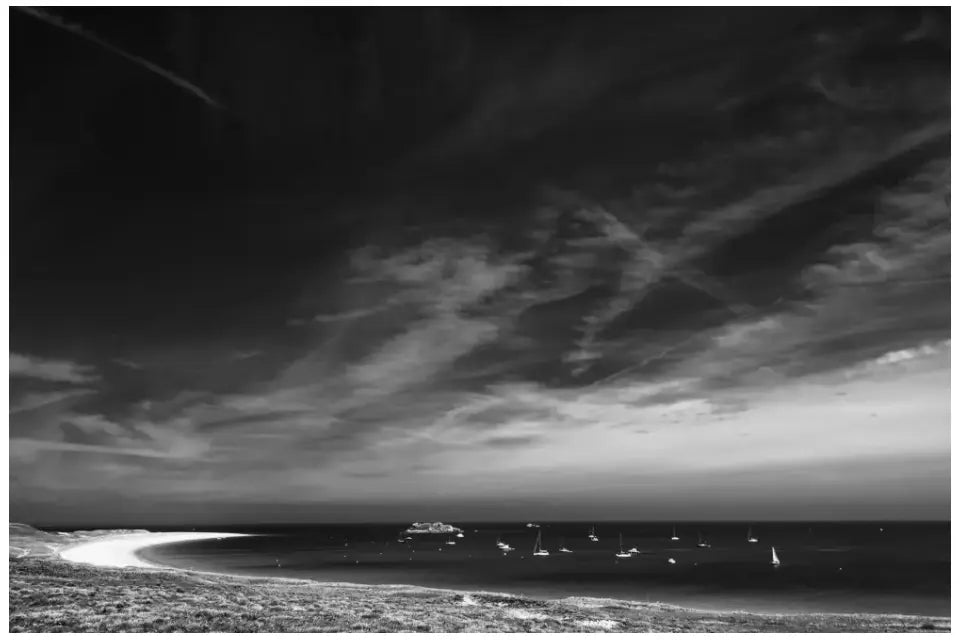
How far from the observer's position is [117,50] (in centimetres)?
1216

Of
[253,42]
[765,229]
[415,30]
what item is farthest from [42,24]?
[765,229]

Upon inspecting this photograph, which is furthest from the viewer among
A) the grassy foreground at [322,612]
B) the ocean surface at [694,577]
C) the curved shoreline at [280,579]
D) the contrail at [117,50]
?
the ocean surface at [694,577]

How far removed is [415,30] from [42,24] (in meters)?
6.77

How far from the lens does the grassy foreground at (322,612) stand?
37.4 feet

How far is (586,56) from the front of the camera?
12.4 metres

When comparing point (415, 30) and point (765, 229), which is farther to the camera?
point (765, 229)

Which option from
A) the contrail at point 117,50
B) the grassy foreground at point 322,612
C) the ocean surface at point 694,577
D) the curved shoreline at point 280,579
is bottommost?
the ocean surface at point 694,577

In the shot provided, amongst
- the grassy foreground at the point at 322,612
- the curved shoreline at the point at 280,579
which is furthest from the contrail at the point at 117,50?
the curved shoreline at the point at 280,579

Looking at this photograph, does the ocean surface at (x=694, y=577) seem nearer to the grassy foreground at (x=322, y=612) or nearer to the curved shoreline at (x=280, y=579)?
the curved shoreline at (x=280, y=579)

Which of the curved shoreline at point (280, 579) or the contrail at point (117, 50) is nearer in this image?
the contrail at point (117, 50)

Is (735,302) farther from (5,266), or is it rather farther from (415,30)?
(5,266)

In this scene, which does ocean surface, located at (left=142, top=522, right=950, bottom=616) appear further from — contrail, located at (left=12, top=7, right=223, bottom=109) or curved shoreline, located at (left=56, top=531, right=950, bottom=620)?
contrail, located at (left=12, top=7, right=223, bottom=109)

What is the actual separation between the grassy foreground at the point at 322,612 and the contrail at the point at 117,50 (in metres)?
9.68

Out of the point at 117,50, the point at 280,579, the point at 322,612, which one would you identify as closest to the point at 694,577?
the point at 280,579
